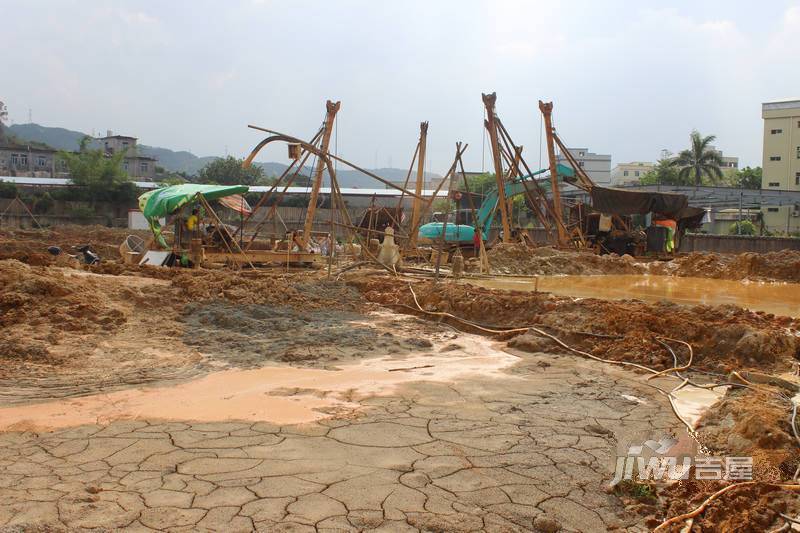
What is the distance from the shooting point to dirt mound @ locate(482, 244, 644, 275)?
19.5 m

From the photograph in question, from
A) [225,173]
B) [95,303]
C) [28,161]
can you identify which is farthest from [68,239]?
[28,161]

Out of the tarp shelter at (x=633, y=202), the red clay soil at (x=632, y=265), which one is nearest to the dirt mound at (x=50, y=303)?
the red clay soil at (x=632, y=265)

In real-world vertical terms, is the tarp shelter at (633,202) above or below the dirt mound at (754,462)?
above

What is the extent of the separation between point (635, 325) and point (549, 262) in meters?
11.5

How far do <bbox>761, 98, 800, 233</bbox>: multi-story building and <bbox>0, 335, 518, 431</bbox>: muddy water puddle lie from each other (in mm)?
46840

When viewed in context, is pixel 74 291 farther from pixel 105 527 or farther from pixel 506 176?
pixel 506 176

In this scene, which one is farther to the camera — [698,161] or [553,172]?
[698,161]

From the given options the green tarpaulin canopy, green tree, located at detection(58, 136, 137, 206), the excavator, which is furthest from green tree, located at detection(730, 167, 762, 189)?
the green tarpaulin canopy

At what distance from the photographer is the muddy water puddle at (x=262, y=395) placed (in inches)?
204

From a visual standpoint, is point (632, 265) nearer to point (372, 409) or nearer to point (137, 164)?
point (372, 409)

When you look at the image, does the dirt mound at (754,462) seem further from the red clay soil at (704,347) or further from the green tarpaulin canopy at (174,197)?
the green tarpaulin canopy at (174,197)

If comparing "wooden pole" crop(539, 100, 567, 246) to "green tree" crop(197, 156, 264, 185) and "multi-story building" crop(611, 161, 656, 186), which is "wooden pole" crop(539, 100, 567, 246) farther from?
"multi-story building" crop(611, 161, 656, 186)

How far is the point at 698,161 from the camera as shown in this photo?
51594 mm

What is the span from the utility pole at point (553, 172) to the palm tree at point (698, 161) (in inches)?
1237
